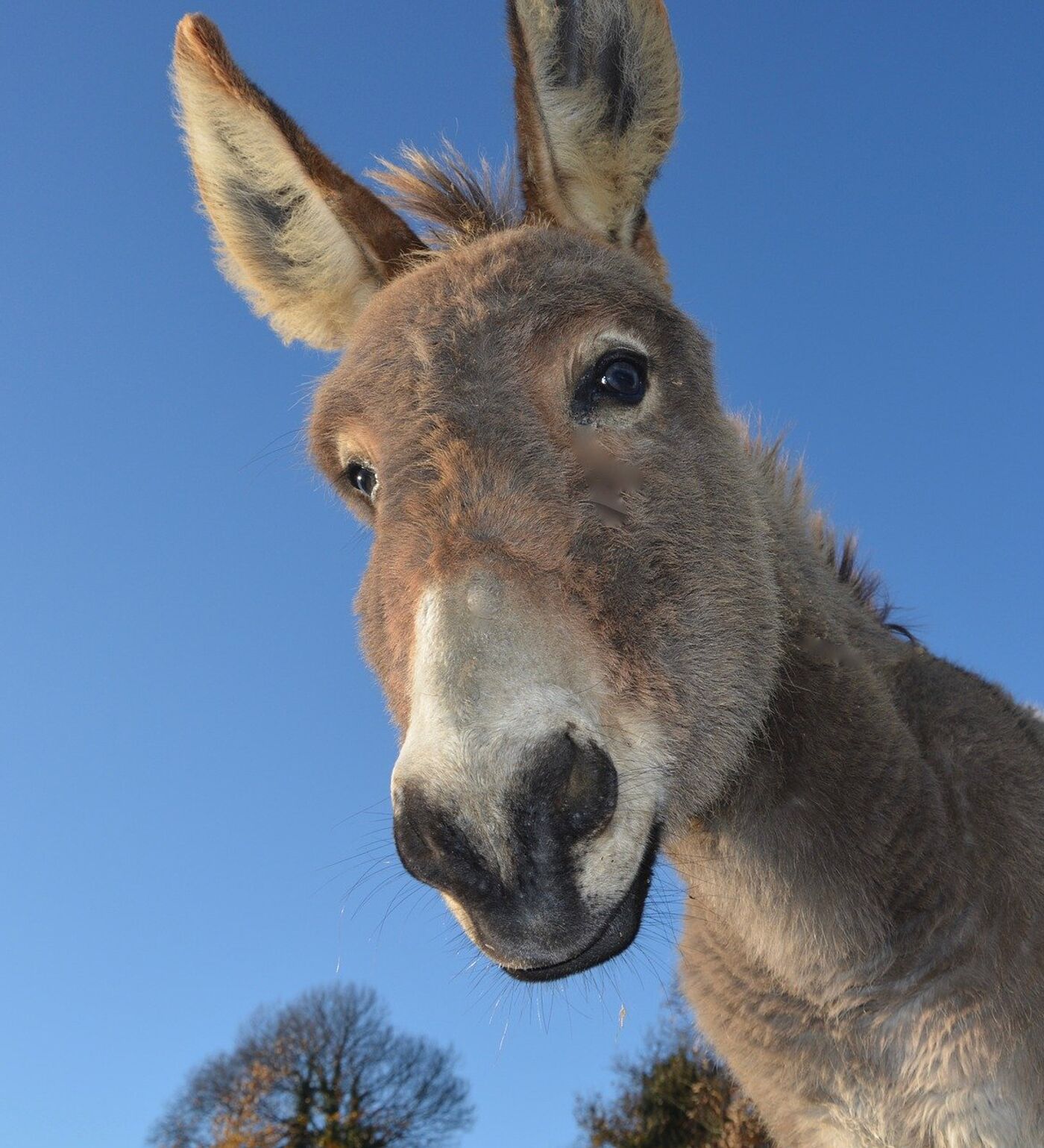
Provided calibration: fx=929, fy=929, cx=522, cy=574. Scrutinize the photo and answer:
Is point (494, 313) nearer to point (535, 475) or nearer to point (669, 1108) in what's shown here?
point (535, 475)

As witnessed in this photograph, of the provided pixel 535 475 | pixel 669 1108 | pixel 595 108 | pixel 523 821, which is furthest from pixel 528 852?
pixel 669 1108

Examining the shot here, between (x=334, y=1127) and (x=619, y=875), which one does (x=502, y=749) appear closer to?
(x=619, y=875)

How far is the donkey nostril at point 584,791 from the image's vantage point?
1978 mm

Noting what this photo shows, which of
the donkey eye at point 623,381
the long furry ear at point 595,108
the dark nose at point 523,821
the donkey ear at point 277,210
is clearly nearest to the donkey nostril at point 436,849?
the dark nose at point 523,821

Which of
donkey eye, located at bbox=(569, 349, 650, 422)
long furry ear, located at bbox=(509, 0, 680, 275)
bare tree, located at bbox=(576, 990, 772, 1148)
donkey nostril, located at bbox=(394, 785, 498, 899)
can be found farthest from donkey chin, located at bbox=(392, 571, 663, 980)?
bare tree, located at bbox=(576, 990, 772, 1148)

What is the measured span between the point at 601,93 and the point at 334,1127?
3934 cm

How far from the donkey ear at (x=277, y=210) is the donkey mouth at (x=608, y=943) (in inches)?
109

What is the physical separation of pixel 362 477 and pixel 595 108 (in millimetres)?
1636

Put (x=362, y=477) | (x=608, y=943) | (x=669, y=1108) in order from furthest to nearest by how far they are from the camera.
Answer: (x=669, y=1108) < (x=362, y=477) < (x=608, y=943)

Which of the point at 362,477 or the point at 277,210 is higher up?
the point at 277,210

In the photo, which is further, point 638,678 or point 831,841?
point 831,841

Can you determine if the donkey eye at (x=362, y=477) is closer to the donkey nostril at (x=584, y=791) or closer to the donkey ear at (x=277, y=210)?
the donkey ear at (x=277, y=210)

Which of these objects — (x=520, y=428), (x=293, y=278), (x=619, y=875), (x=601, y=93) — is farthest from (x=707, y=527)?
(x=293, y=278)

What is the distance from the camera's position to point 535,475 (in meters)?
2.54
